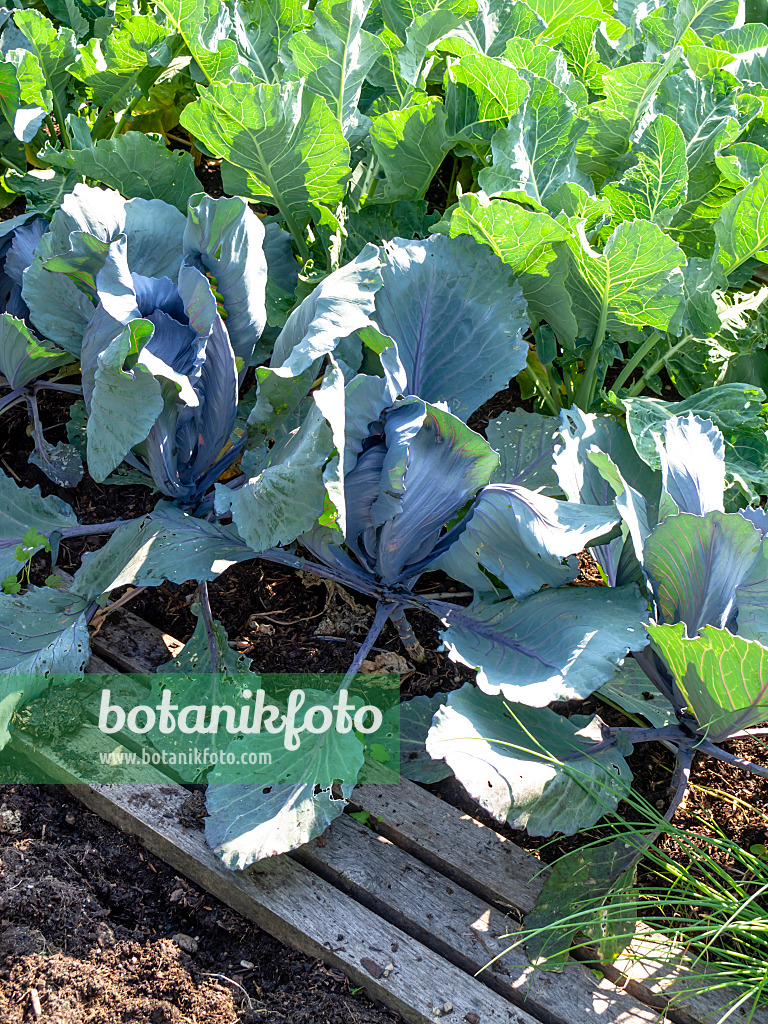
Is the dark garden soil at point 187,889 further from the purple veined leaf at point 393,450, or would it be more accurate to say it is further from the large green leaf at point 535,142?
the large green leaf at point 535,142

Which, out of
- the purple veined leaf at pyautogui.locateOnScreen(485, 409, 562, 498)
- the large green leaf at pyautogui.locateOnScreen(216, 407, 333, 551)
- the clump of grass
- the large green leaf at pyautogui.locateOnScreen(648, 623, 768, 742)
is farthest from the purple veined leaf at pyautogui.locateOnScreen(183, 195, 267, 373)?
the clump of grass

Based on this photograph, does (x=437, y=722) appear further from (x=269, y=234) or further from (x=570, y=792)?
(x=269, y=234)

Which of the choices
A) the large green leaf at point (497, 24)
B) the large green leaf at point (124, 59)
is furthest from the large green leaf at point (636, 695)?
the large green leaf at point (124, 59)

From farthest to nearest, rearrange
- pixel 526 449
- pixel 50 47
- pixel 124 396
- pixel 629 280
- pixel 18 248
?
pixel 50 47, pixel 18 248, pixel 526 449, pixel 629 280, pixel 124 396

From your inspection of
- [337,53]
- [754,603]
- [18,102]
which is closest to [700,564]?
[754,603]

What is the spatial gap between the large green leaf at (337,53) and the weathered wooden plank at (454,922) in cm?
149

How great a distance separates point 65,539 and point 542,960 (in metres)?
1.26

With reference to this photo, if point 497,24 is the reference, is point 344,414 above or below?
below

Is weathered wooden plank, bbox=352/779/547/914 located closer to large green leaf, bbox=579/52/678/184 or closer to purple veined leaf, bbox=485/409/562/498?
purple veined leaf, bbox=485/409/562/498

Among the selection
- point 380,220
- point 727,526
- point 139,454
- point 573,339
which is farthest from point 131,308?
point 727,526

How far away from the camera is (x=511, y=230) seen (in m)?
1.57

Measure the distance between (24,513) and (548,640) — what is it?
3.52 feet

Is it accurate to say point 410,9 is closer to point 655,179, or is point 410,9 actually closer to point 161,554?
point 655,179

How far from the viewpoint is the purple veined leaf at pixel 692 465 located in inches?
56.9
